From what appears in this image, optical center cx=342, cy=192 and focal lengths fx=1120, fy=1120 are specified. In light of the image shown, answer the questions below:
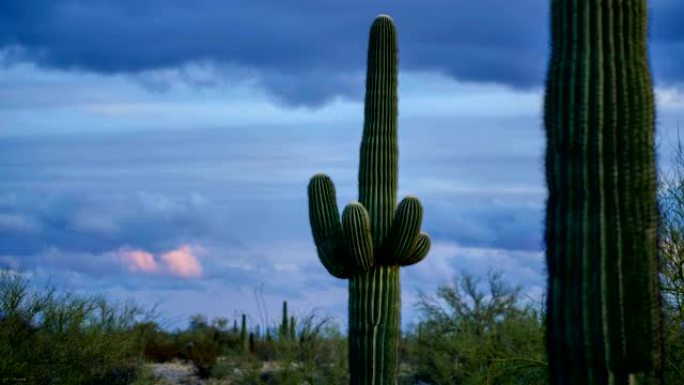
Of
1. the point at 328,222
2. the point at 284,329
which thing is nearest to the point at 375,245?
the point at 328,222

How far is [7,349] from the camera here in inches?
693

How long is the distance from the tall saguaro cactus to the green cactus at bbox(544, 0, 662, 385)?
7504 millimetres

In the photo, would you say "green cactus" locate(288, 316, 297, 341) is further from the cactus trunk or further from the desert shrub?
the cactus trunk

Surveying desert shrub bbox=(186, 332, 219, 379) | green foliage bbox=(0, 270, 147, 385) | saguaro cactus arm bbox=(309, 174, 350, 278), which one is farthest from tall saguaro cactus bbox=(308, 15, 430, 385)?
desert shrub bbox=(186, 332, 219, 379)

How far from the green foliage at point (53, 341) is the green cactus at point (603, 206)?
11.9 meters

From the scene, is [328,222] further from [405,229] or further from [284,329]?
[284,329]

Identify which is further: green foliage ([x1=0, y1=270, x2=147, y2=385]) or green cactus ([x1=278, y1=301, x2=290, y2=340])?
green cactus ([x1=278, y1=301, x2=290, y2=340])

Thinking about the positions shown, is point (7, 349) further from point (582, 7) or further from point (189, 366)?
point (189, 366)

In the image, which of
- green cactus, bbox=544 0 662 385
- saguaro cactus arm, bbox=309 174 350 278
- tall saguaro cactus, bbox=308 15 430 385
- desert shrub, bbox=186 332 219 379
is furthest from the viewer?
desert shrub, bbox=186 332 219 379

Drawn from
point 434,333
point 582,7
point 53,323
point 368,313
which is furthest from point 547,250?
point 434,333

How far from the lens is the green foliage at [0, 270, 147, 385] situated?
1798 cm

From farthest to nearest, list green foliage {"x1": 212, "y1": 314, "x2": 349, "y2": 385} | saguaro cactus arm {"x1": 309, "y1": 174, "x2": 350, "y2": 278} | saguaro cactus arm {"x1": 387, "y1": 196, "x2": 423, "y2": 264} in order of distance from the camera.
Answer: green foliage {"x1": 212, "y1": 314, "x2": 349, "y2": 385} < saguaro cactus arm {"x1": 309, "y1": 174, "x2": 350, "y2": 278} < saguaro cactus arm {"x1": 387, "y1": 196, "x2": 423, "y2": 264}

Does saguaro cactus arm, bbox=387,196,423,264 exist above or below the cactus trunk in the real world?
above

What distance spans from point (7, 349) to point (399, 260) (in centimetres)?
Result: 670
